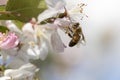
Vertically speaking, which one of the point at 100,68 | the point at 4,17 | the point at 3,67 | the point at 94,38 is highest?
the point at 4,17

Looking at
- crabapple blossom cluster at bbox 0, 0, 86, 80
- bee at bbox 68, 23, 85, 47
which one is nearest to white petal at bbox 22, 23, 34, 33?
crabapple blossom cluster at bbox 0, 0, 86, 80

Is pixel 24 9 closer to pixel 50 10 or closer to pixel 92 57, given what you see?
pixel 50 10

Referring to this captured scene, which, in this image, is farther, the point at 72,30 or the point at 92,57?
Result: the point at 92,57

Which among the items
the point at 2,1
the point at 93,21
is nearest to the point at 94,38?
the point at 93,21

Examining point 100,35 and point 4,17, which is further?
point 100,35

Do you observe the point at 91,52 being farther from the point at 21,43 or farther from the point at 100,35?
the point at 21,43

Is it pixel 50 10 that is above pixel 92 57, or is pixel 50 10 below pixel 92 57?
above

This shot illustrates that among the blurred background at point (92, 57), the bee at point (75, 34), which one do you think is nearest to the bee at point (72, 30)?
the bee at point (75, 34)

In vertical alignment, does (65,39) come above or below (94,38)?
above

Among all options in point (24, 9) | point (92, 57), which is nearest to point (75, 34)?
point (24, 9)
